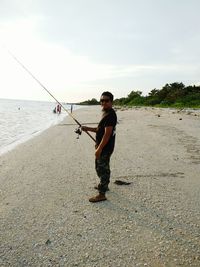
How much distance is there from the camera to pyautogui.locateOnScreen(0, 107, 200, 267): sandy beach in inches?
185

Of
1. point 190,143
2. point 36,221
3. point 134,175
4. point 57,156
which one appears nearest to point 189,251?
point 36,221

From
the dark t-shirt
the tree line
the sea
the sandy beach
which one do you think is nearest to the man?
the dark t-shirt

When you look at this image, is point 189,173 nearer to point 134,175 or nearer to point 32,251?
point 134,175

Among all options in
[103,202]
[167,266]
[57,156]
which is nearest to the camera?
[167,266]

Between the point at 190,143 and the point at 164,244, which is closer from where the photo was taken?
the point at 164,244

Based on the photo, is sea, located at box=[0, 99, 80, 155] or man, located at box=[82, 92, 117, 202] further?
sea, located at box=[0, 99, 80, 155]

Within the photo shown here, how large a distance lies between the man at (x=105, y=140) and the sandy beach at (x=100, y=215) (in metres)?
0.39

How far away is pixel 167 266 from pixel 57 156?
814cm

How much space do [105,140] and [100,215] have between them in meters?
1.43

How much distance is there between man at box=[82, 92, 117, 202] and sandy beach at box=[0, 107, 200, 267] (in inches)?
15.5

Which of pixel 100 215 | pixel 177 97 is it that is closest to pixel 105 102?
pixel 100 215

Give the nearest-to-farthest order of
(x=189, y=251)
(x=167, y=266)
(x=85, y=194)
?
(x=167, y=266), (x=189, y=251), (x=85, y=194)

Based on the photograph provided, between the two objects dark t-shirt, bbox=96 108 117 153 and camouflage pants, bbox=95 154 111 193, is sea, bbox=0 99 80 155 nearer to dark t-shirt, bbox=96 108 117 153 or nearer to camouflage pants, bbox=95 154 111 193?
camouflage pants, bbox=95 154 111 193

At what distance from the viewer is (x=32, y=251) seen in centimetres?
483
